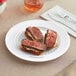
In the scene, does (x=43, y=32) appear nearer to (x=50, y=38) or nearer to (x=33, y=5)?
(x=50, y=38)

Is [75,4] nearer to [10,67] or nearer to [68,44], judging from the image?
[68,44]

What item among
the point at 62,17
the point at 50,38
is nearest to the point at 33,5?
the point at 62,17

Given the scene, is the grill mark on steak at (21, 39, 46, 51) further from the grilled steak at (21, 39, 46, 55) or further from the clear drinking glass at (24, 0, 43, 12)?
the clear drinking glass at (24, 0, 43, 12)

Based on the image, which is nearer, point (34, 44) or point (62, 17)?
point (34, 44)

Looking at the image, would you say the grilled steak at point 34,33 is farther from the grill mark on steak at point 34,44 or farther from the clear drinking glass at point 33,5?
the clear drinking glass at point 33,5

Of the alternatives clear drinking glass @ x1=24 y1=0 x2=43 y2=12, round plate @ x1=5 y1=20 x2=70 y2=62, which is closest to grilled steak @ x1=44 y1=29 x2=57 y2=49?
round plate @ x1=5 y1=20 x2=70 y2=62

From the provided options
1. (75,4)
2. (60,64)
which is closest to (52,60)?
(60,64)
